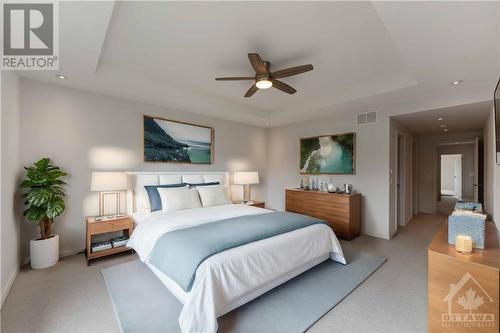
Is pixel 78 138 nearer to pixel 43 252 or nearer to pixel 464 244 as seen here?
pixel 43 252

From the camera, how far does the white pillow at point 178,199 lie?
3.36 meters

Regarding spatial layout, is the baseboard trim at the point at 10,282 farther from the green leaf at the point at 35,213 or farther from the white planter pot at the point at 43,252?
the green leaf at the point at 35,213

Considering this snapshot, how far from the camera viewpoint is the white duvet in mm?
1672

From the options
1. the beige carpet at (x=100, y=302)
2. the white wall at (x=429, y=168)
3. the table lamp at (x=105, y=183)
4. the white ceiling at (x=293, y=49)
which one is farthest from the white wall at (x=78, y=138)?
the white wall at (x=429, y=168)

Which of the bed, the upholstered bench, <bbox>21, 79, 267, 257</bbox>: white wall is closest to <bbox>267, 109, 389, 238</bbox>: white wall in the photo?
the upholstered bench

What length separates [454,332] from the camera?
1.43m

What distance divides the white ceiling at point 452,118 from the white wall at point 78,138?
15.4 ft

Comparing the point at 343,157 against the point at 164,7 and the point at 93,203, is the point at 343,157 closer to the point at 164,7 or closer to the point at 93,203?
the point at 164,7

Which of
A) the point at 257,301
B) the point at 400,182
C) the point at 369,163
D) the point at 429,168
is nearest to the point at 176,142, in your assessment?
the point at 257,301

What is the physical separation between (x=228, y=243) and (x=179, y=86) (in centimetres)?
287

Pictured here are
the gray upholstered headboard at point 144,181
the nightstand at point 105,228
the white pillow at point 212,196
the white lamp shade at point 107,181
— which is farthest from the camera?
the white pillow at point 212,196

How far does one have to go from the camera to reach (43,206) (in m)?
2.70

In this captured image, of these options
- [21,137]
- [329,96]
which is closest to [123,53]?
[21,137]

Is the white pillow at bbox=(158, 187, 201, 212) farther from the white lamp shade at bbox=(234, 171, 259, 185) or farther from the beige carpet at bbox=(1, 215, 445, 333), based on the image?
the white lamp shade at bbox=(234, 171, 259, 185)
